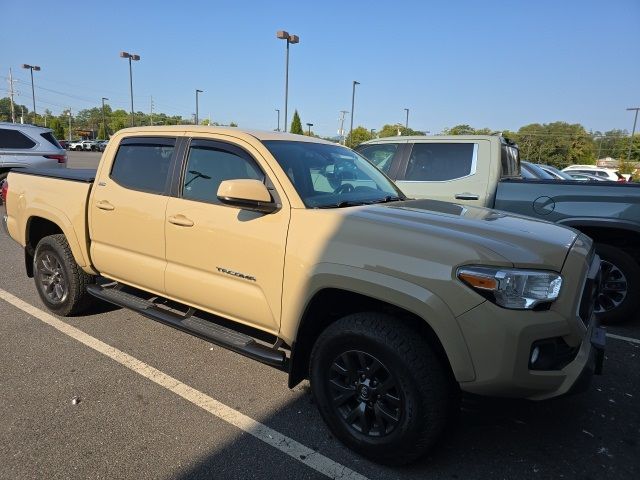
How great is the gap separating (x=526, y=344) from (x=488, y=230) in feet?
2.23

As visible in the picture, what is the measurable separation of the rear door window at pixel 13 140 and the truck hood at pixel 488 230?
37.2 feet

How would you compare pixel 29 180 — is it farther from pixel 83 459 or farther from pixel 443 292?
pixel 443 292

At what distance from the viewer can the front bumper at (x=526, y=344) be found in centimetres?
213

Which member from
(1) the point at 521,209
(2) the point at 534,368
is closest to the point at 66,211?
(2) the point at 534,368

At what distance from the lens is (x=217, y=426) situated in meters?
2.89

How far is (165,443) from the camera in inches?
106

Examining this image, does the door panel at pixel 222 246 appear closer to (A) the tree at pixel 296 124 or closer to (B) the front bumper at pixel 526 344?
(B) the front bumper at pixel 526 344

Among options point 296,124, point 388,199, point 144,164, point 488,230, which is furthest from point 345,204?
point 296,124

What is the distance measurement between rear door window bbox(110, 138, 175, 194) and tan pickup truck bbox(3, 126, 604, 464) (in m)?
0.01

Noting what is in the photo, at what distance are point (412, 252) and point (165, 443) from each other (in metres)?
1.81

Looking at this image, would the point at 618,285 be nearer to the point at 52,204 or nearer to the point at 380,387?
the point at 380,387

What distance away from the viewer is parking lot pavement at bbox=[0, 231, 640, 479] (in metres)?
2.51

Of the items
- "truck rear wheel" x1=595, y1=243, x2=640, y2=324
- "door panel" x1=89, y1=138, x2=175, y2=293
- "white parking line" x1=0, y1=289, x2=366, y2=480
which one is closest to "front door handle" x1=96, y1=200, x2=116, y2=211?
"door panel" x1=89, y1=138, x2=175, y2=293

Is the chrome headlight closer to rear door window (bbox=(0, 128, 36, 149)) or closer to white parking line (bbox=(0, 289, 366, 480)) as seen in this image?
white parking line (bbox=(0, 289, 366, 480))
